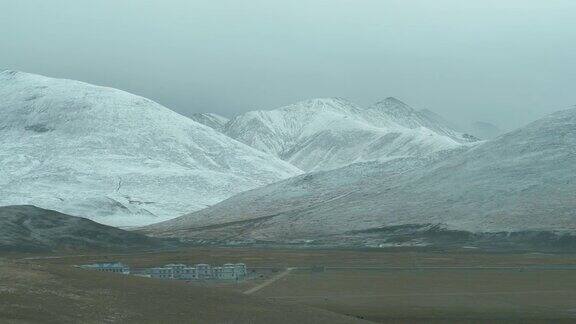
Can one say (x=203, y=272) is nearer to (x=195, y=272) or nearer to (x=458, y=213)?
(x=195, y=272)

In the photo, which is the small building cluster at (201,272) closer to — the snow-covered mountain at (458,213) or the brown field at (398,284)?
the brown field at (398,284)

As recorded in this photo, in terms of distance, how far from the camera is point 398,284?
7500cm

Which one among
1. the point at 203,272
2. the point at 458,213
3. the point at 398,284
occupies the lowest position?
the point at 398,284

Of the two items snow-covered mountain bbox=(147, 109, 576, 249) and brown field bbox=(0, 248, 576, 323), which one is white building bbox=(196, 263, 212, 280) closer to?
brown field bbox=(0, 248, 576, 323)

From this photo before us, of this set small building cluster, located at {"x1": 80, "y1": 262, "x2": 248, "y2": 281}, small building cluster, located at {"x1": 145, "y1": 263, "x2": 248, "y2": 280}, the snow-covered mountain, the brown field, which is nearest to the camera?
the brown field

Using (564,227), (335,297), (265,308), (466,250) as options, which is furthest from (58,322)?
(564,227)

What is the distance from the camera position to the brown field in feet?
151

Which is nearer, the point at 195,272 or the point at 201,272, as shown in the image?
the point at 195,272

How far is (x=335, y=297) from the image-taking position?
6366 cm

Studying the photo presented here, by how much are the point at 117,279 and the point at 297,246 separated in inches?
4192

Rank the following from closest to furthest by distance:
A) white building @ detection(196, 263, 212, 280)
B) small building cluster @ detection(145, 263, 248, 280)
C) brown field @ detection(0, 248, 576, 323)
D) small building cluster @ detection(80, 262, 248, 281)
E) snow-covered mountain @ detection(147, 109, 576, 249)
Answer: brown field @ detection(0, 248, 576, 323) → small building cluster @ detection(80, 262, 248, 281) → small building cluster @ detection(145, 263, 248, 280) → white building @ detection(196, 263, 212, 280) → snow-covered mountain @ detection(147, 109, 576, 249)

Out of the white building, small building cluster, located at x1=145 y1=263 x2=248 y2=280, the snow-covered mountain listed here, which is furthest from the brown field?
the snow-covered mountain

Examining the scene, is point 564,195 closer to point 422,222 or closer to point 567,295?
point 422,222

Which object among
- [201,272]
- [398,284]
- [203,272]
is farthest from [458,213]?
[398,284]
